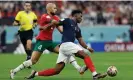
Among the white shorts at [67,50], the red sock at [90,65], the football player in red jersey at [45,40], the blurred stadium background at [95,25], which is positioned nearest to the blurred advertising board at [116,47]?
the blurred stadium background at [95,25]

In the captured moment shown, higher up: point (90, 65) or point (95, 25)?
point (90, 65)

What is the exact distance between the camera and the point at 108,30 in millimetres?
34781

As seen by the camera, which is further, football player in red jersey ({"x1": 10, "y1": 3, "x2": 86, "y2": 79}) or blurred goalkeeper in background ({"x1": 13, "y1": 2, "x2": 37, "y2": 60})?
blurred goalkeeper in background ({"x1": 13, "y1": 2, "x2": 37, "y2": 60})

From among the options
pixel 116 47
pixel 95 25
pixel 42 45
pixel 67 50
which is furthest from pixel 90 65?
pixel 95 25

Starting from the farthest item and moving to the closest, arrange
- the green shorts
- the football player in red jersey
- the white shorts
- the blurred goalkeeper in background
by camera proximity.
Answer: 1. the blurred goalkeeper in background
2. the green shorts
3. the football player in red jersey
4. the white shorts

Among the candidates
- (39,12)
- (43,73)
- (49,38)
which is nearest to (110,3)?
(39,12)

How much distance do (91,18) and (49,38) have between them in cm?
1937

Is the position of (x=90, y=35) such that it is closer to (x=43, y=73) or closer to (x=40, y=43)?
(x=40, y=43)

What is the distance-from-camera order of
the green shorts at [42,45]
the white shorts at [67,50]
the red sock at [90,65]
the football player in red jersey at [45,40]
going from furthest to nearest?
the green shorts at [42,45] < the football player in red jersey at [45,40] < the white shorts at [67,50] < the red sock at [90,65]

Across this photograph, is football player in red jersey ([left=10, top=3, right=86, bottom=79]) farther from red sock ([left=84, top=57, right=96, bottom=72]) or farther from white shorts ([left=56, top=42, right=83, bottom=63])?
red sock ([left=84, top=57, right=96, bottom=72])

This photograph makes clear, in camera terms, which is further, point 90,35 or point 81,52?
point 90,35

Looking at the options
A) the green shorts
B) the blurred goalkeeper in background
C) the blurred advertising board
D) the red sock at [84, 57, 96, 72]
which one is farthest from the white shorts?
the blurred advertising board

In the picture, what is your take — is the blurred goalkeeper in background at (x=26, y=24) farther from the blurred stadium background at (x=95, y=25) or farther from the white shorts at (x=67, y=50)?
the blurred stadium background at (x=95, y=25)

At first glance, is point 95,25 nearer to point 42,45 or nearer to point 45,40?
point 45,40
